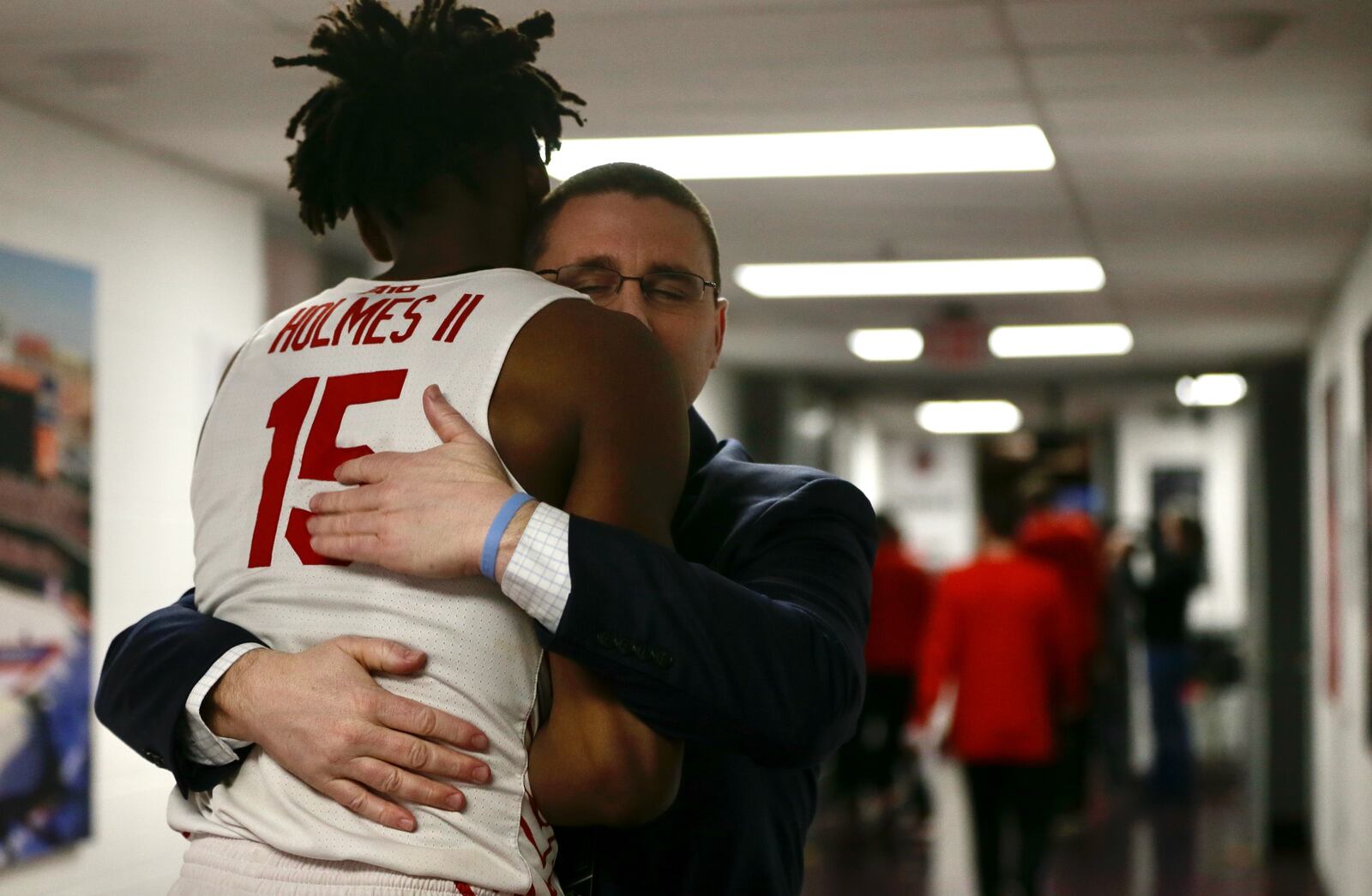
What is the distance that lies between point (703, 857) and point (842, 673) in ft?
0.86

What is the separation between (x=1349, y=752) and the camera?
6.22 meters

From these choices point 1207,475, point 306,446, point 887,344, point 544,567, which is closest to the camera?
point 544,567

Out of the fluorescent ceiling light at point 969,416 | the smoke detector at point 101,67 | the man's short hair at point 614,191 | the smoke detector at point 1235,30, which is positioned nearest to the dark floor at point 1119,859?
the fluorescent ceiling light at point 969,416

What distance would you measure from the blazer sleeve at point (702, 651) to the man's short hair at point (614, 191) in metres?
0.51

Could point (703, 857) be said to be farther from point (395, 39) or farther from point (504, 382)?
point (395, 39)

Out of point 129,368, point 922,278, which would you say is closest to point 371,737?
point 129,368

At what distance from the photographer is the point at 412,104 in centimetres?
139

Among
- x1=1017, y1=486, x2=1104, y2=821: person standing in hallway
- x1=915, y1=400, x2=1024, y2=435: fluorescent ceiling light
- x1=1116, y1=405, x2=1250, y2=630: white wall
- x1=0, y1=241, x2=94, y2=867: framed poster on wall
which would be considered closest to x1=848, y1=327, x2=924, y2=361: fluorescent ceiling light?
x1=1017, y1=486, x2=1104, y2=821: person standing in hallway

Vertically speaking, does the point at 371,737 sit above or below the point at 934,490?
below

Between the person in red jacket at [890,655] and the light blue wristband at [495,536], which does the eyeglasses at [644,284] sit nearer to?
the light blue wristband at [495,536]

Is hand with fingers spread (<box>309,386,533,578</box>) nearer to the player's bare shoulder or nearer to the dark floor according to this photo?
the player's bare shoulder

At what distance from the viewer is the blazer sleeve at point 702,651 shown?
1.17 metres

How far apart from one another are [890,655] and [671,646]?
7666 millimetres

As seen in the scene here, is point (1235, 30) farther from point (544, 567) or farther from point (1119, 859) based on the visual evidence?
point (1119, 859)
